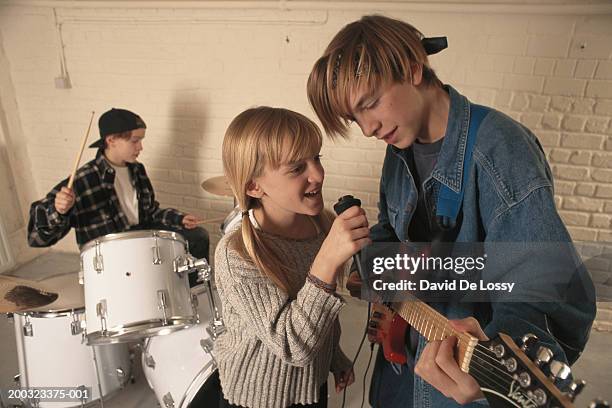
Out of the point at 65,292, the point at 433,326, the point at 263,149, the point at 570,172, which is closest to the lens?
the point at 433,326

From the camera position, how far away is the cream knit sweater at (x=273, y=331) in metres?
0.84

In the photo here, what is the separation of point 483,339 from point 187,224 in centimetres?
193

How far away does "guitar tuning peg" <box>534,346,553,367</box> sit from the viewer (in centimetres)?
56

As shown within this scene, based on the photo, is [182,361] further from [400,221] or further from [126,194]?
[126,194]

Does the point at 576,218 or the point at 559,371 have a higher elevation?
the point at 559,371

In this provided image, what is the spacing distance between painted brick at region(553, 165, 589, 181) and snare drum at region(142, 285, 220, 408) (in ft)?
5.82

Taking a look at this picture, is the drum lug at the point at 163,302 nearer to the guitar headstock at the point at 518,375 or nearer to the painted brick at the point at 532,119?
the guitar headstock at the point at 518,375

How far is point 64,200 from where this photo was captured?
1.99m

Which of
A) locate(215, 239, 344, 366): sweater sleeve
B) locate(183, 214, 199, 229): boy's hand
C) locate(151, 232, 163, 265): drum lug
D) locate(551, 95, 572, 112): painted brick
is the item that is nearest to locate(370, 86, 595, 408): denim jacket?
locate(215, 239, 344, 366): sweater sleeve

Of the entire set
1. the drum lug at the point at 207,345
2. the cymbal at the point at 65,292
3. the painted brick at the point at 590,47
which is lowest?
the drum lug at the point at 207,345

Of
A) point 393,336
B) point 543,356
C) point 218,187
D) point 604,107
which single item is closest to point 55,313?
point 218,187

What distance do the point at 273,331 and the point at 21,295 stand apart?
1183 millimetres

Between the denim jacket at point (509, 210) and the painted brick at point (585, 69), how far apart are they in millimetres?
1334

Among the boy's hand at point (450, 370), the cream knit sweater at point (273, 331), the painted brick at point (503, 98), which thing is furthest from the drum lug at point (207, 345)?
the painted brick at point (503, 98)
